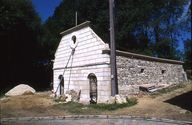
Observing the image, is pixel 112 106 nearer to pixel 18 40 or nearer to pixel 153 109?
pixel 153 109

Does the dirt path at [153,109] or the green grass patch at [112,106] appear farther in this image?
the green grass patch at [112,106]

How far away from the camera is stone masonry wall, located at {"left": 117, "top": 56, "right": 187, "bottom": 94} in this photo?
57.2 ft

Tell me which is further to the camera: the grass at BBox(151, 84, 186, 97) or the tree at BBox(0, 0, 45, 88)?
the tree at BBox(0, 0, 45, 88)

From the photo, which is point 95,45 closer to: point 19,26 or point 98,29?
point 19,26

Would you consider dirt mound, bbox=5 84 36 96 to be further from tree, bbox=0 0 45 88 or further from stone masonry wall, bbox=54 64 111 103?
tree, bbox=0 0 45 88

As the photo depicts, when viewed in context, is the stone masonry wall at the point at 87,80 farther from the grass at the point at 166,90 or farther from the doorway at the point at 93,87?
the grass at the point at 166,90

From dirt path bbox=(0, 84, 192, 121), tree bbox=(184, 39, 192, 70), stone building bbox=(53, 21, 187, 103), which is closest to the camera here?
dirt path bbox=(0, 84, 192, 121)

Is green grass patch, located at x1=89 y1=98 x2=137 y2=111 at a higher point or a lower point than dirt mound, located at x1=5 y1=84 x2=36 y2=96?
lower

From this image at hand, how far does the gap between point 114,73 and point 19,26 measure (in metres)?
16.7

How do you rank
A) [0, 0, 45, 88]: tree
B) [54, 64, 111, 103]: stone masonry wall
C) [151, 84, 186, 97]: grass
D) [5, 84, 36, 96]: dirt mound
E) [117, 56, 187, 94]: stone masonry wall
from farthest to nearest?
[0, 0, 45, 88]: tree
[5, 84, 36, 96]: dirt mound
[151, 84, 186, 97]: grass
[117, 56, 187, 94]: stone masonry wall
[54, 64, 111, 103]: stone masonry wall

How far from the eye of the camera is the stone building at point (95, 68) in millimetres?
16844

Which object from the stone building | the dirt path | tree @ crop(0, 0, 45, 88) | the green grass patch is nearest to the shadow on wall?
the dirt path

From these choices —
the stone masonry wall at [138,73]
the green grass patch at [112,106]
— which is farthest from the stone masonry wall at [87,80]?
the green grass patch at [112,106]

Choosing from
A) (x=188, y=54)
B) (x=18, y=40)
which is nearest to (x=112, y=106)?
(x=18, y=40)
